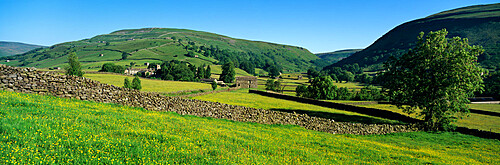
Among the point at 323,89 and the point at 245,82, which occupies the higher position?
the point at 245,82

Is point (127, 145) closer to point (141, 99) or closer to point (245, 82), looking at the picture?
point (141, 99)

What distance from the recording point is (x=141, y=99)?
19.5 meters

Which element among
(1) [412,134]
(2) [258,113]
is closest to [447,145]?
(1) [412,134]

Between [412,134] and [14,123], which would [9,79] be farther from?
[412,134]

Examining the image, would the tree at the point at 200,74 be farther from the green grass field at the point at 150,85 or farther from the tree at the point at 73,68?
the tree at the point at 73,68

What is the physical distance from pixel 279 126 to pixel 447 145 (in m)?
16.2

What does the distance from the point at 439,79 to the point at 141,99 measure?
109ft

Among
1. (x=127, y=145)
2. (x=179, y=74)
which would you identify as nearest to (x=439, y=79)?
(x=127, y=145)

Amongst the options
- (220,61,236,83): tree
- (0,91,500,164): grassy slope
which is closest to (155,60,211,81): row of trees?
(220,61,236,83): tree

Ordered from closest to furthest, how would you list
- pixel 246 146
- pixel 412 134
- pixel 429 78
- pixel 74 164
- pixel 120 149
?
1. pixel 74 164
2. pixel 120 149
3. pixel 246 146
4. pixel 412 134
5. pixel 429 78

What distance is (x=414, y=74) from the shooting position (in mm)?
31203

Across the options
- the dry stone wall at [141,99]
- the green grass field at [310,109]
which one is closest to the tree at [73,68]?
the green grass field at [310,109]

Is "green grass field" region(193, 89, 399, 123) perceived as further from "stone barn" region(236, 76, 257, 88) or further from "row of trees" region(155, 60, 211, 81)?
"row of trees" region(155, 60, 211, 81)

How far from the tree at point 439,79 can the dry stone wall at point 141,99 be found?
→ 616 cm
